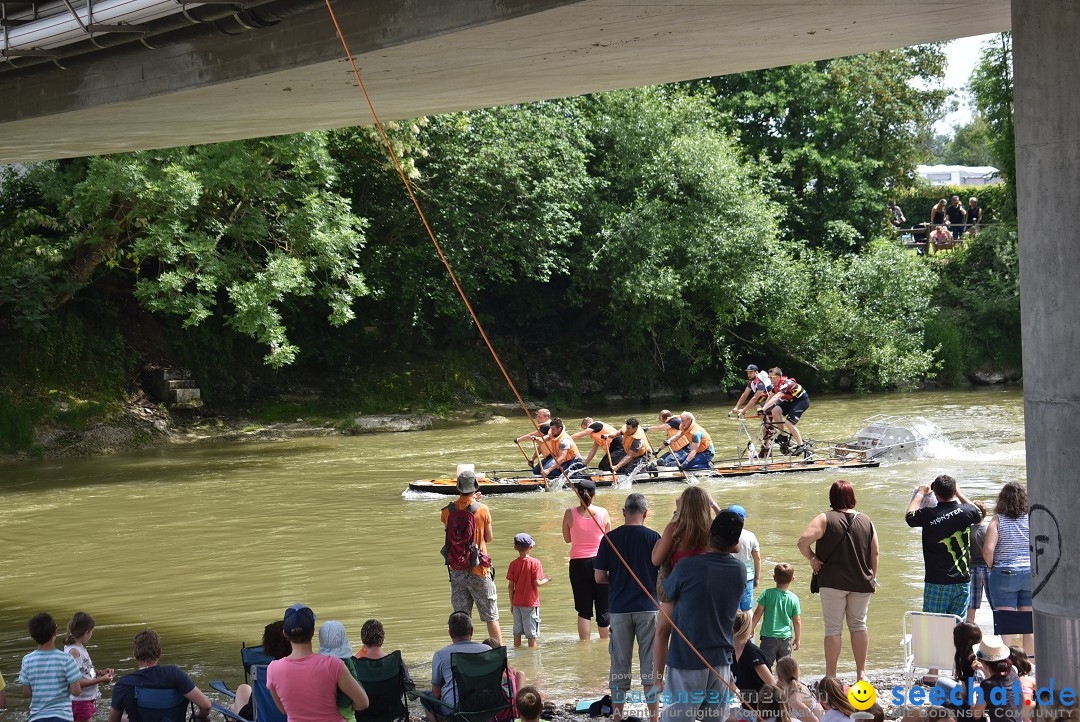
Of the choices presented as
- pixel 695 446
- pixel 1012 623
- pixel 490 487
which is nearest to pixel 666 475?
pixel 695 446

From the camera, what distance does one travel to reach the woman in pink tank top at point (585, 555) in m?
9.55

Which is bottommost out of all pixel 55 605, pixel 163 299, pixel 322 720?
pixel 55 605

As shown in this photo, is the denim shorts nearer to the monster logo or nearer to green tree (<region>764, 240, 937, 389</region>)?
the monster logo

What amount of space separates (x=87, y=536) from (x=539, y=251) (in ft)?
63.4

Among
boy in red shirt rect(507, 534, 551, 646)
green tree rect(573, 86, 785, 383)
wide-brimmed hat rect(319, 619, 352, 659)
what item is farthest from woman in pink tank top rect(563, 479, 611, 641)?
green tree rect(573, 86, 785, 383)

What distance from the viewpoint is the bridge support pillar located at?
21.1 ft

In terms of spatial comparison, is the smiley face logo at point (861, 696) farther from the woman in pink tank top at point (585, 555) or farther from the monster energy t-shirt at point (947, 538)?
the woman in pink tank top at point (585, 555)

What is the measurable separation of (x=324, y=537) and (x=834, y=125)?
102 feet

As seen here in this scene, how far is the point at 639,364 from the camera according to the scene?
38.5 metres

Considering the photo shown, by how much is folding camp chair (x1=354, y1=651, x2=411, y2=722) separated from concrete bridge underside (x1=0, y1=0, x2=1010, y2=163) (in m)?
4.45

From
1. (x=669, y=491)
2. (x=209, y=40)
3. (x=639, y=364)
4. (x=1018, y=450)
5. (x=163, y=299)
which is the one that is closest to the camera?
(x=209, y=40)

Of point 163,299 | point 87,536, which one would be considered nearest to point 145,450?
point 163,299

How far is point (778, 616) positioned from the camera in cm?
788

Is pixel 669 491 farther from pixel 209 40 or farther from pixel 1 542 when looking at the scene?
pixel 209 40
